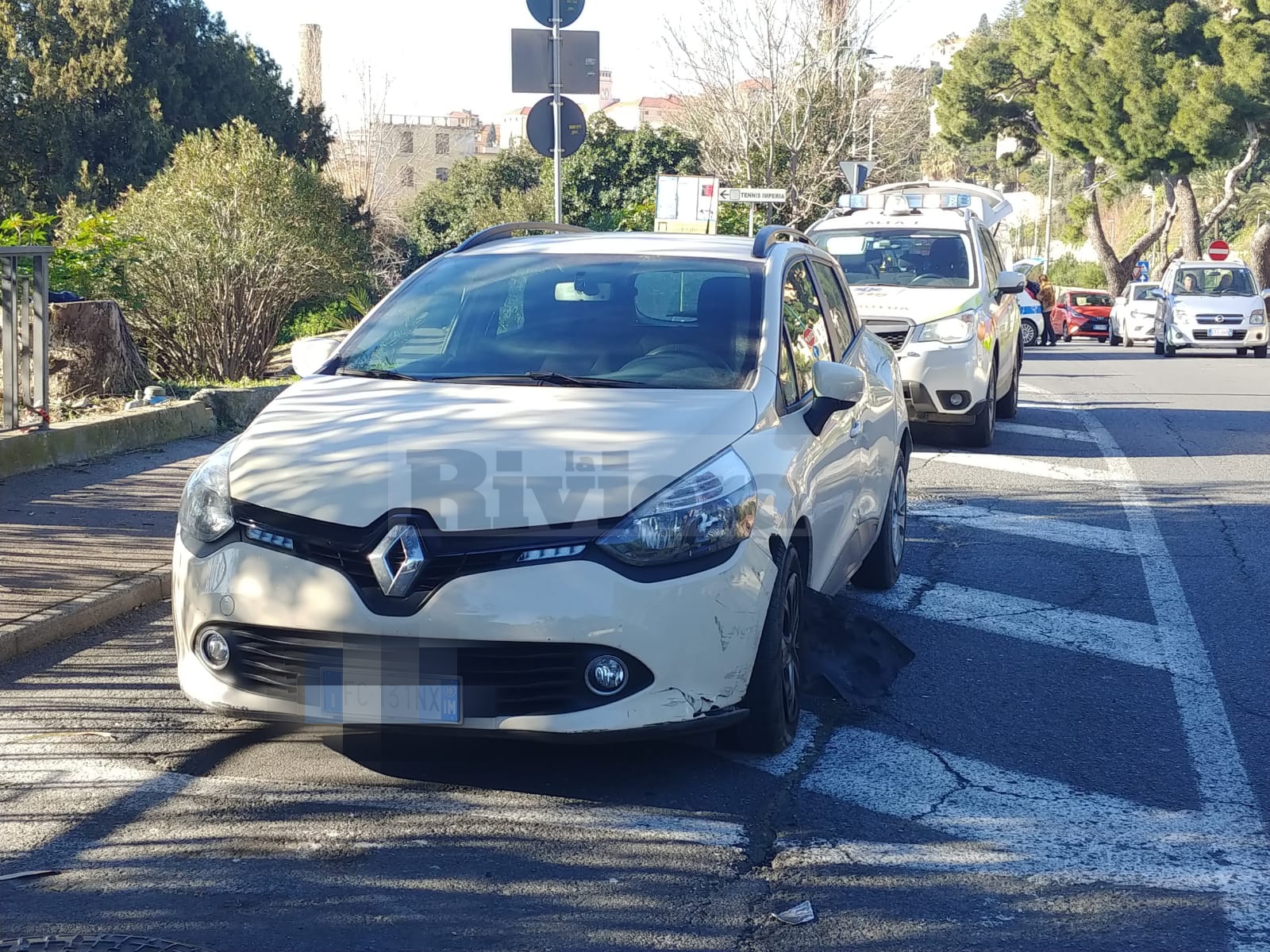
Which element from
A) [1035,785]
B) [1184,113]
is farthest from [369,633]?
[1184,113]

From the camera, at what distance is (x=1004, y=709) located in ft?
17.4

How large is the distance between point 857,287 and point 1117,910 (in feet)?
31.6

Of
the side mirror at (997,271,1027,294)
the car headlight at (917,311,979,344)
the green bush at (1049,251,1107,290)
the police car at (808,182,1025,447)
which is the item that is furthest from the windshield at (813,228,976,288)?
the green bush at (1049,251,1107,290)

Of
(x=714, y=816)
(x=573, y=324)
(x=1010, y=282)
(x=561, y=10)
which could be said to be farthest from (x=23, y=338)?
(x=1010, y=282)

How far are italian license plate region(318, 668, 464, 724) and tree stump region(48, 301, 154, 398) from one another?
8.05 meters

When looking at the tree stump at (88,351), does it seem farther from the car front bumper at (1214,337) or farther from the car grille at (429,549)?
the car front bumper at (1214,337)

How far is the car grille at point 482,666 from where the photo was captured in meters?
4.13

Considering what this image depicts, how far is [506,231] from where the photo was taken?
681 centimetres

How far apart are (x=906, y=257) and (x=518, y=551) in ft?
32.1

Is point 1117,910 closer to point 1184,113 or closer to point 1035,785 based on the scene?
point 1035,785

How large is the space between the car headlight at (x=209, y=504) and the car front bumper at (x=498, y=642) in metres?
0.10

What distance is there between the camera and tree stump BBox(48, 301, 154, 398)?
11359 mm

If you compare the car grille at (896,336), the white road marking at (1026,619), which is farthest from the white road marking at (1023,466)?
the white road marking at (1026,619)

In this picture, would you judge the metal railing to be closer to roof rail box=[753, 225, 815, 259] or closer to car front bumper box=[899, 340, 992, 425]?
roof rail box=[753, 225, 815, 259]
